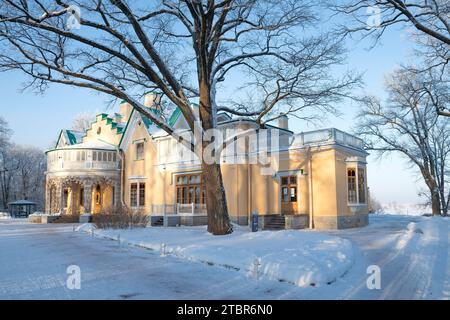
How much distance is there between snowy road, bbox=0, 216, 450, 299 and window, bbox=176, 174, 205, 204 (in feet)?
43.1

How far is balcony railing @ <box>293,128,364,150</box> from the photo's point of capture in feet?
66.2

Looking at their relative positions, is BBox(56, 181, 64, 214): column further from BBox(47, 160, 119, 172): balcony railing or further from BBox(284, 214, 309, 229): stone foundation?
BBox(284, 214, 309, 229): stone foundation

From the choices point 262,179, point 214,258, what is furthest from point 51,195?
point 214,258

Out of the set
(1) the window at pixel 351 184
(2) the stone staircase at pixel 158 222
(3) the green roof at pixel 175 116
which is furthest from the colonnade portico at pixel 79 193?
(1) the window at pixel 351 184

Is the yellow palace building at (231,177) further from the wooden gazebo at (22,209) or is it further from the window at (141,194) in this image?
the wooden gazebo at (22,209)

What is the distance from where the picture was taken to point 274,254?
9.38 m

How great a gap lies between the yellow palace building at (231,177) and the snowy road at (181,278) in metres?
7.43

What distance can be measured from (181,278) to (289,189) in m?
14.8

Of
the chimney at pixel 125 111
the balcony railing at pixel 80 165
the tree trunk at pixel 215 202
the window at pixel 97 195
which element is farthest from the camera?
the chimney at pixel 125 111

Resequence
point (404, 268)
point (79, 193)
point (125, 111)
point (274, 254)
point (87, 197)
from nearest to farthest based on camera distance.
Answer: point (404, 268) → point (274, 254) → point (87, 197) → point (79, 193) → point (125, 111)

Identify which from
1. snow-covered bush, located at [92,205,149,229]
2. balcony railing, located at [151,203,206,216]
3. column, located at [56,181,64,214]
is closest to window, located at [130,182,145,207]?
balcony railing, located at [151,203,206,216]

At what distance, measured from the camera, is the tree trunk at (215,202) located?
14266mm

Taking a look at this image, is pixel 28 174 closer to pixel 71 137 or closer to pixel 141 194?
pixel 71 137

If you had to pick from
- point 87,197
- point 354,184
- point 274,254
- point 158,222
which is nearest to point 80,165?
point 87,197
